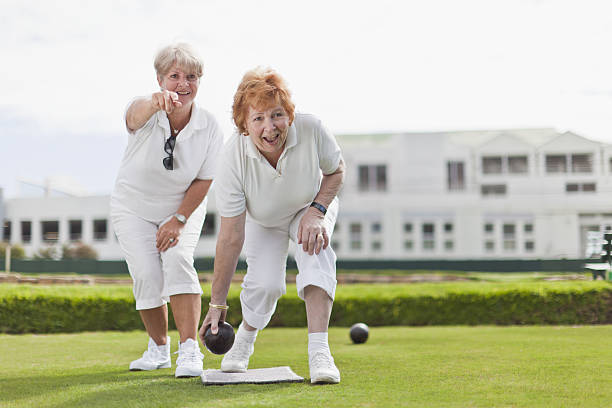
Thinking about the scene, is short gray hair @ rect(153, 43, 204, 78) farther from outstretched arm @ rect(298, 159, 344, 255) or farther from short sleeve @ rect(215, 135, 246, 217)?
outstretched arm @ rect(298, 159, 344, 255)

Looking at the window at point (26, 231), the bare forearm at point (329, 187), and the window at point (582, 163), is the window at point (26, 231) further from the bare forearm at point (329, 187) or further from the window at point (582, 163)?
the bare forearm at point (329, 187)

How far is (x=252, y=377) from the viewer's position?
3.21 meters

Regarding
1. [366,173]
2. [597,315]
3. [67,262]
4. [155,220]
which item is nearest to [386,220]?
[366,173]

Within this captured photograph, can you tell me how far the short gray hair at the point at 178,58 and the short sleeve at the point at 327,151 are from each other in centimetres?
91

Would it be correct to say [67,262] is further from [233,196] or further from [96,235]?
[233,196]

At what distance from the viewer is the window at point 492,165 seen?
→ 97.0 ft

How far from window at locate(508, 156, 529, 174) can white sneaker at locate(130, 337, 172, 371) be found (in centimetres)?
2776

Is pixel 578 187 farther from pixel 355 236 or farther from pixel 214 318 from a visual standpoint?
pixel 214 318

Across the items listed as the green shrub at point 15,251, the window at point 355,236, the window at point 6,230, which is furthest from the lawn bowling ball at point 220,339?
the window at point 6,230

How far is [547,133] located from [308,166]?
29622 mm

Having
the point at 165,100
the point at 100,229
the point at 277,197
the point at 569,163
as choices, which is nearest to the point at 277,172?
the point at 277,197

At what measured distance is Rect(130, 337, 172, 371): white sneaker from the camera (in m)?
3.79

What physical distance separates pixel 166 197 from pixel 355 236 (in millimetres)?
24598

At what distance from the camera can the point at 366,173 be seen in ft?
94.7
